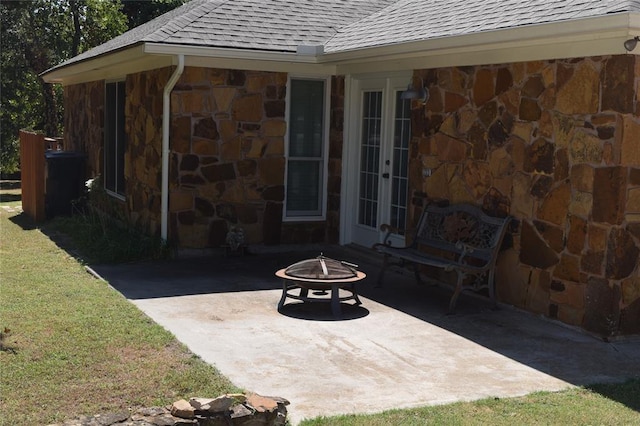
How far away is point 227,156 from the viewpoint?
10.3m

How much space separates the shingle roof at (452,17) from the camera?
21.9 feet

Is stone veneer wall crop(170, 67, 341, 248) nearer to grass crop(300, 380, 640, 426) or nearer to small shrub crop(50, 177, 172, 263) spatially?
small shrub crop(50, 177, 172, 263)

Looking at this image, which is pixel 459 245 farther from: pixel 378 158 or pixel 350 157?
pixel 350 157

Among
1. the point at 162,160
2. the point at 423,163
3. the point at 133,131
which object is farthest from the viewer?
the point at 133,131

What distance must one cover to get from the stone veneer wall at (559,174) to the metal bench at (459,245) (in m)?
0.17

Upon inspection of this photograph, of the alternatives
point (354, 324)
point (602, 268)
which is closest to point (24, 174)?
point (354, 324)

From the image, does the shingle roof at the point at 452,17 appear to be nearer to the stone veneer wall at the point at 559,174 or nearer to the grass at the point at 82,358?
the stone veneer wall at the point at 559,174

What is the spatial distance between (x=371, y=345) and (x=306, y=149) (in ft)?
16.5

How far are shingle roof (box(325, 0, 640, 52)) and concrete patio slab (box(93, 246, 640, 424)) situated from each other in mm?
2732

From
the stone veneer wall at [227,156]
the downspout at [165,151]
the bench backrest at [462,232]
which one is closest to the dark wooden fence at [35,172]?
the downspout at [165,151]

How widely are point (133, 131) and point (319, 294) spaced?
480 cm

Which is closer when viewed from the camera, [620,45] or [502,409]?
[502,409]

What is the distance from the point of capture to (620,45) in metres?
6.42

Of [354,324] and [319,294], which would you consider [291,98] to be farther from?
[354,324]
